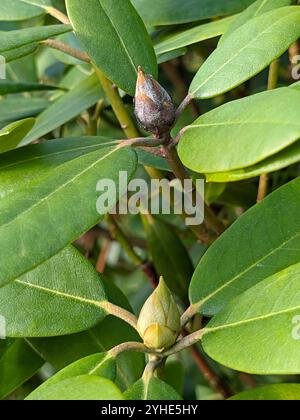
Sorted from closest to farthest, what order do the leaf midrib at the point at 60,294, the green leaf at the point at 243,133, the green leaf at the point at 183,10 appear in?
the green leaf at the point at 243,133 → the leaf midrib at the point at 60,294 → the green leaf at the point at 183,10

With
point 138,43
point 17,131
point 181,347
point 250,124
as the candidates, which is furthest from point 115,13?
point 181,347

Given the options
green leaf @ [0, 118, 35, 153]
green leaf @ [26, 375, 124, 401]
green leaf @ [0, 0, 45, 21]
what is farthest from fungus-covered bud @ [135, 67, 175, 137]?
green leaf @ [0, 0, 45, 21]

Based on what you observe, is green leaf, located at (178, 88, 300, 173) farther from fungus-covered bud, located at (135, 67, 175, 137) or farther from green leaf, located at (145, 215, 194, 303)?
green leaf, located at (145, 215, 194, 303)

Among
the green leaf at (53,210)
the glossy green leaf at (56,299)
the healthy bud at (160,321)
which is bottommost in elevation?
the healthy bud at (160,321)

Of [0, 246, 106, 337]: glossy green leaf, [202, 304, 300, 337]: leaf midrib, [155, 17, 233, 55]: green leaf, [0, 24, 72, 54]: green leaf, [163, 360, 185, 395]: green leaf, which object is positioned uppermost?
[0, 24, 72, 54]: green leaf

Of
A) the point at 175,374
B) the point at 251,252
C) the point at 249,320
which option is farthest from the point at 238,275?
the point at 175,374

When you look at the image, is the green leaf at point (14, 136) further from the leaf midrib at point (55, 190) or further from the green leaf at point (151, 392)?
the green leaf at point (151, 392)

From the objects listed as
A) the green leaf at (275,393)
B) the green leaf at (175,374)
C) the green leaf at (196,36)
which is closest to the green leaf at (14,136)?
the green leaf at (196,36)
